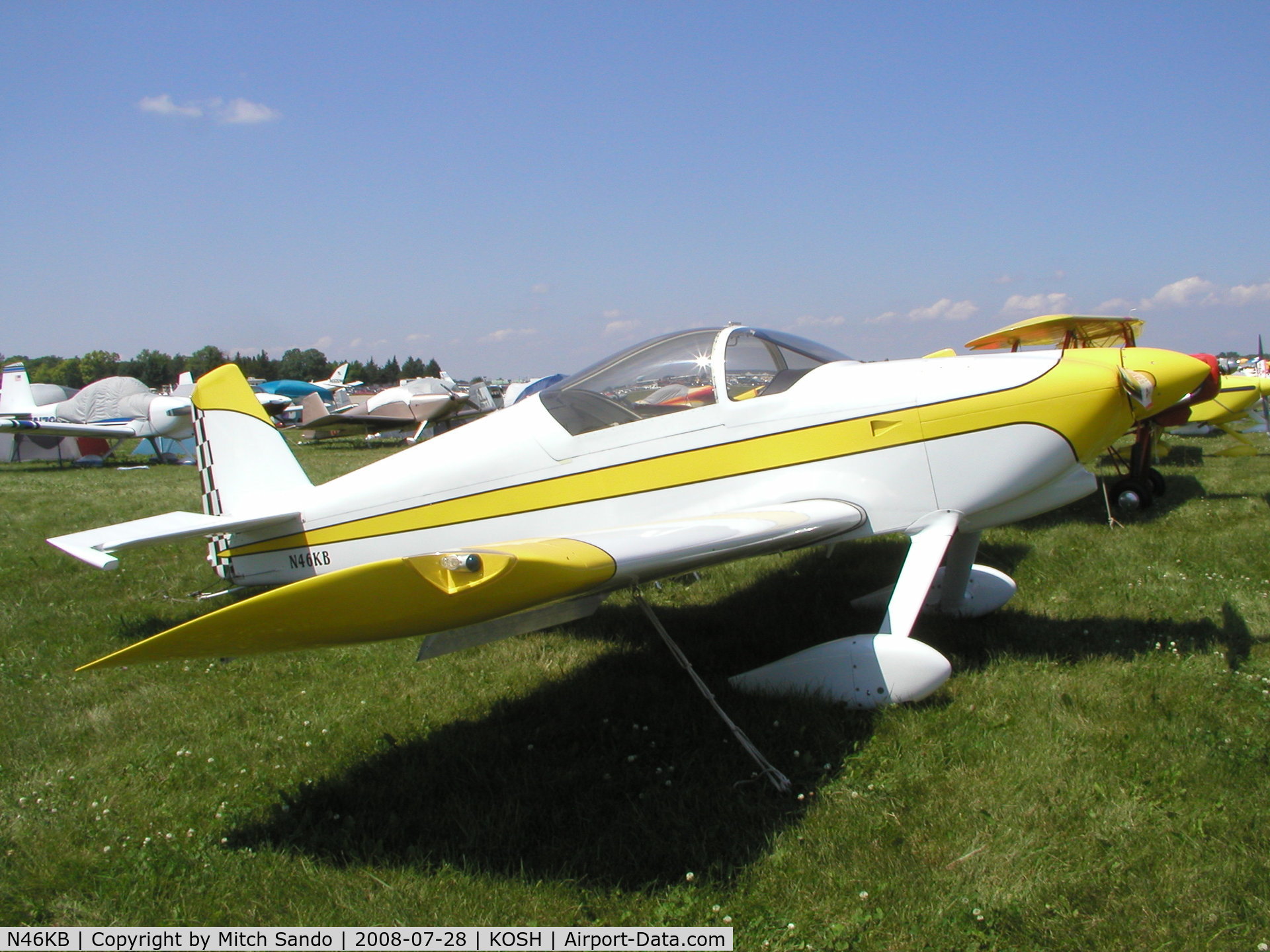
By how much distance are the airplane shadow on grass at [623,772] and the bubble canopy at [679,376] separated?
154 cm

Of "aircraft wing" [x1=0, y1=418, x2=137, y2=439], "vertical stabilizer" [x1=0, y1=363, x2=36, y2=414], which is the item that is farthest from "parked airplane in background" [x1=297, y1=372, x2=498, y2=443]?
"vertical stabilizer" [x1=0, y1=363, x2=36, y2=414]

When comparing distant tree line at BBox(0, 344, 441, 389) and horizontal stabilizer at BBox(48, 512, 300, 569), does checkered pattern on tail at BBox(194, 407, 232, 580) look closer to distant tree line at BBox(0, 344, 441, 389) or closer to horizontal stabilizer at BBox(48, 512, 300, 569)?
horizontal stabilizer at BBox(48, 512, 300, 569)

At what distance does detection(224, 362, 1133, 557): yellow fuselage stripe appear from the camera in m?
3.87

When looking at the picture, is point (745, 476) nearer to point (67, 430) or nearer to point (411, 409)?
point (411, 409)

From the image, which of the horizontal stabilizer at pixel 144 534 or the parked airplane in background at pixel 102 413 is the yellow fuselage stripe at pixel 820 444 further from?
the parked airplane in background at pixel 102 413

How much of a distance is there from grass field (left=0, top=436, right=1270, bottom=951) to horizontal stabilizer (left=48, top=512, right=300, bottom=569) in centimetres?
88

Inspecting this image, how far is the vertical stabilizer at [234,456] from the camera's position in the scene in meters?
5.39

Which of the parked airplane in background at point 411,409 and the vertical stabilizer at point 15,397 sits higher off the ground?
the vertical stabilizer at point 15,397

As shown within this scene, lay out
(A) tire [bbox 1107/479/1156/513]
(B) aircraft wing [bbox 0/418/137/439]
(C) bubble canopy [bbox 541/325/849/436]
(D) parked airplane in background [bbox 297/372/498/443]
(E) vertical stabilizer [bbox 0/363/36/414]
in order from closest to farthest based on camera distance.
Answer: (C) bubble canopy [bbox 541/325/849/436], (A) tire [bbox 1107/479/1156/513], (B) aircraft wing [bbox 0/418/137/439], (E) vertical stabilizer [bbox 0/363/36/414], (D) parked airplane in background [bbox 297/372/498/443]

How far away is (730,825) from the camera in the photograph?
2902 mm

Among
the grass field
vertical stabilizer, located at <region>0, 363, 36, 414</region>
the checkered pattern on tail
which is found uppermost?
vertical stabilizer, located at <region>0, 363, 36, 414</region>

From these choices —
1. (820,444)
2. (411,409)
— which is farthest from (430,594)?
(411,409)

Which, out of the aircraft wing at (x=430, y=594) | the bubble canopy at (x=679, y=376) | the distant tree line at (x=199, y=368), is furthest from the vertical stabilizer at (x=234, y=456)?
the distant tree line at (x=199, y=368)

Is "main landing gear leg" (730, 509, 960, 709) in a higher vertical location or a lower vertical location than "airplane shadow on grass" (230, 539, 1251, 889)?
higher
